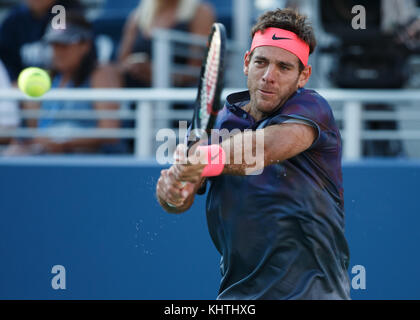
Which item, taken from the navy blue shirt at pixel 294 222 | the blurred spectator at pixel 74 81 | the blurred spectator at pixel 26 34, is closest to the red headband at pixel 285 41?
the navy blue shirt at pixel 294 222

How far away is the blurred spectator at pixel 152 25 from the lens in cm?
578

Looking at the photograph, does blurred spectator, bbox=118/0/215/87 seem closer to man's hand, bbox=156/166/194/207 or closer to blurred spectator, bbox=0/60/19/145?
blurred spectator, bbox=0/60/19/145

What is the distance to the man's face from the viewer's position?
2.65m

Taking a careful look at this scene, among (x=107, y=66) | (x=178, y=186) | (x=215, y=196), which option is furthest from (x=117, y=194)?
(x=178, y=186)

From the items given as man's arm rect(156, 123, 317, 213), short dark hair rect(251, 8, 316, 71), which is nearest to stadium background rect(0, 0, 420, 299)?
short dark hair rect(251, 8, 316, 71)

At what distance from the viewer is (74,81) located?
18.6ft

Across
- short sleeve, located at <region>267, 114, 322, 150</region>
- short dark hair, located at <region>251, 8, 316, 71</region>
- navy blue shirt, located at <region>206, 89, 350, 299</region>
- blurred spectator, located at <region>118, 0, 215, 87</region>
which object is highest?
blurred spectator, located at <region>118, 0, 215, 87</region>

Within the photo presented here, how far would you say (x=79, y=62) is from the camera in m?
5.64

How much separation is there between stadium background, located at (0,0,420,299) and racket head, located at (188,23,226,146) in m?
1.98

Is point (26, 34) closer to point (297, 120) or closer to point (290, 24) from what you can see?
point (290, 24)

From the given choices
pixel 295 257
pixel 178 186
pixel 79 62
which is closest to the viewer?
pixel 178 186


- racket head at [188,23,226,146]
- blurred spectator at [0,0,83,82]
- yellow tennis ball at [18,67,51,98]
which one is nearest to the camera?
racket head at [188,23,226,146]

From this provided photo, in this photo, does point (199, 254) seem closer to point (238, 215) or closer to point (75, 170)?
point (75, 170)

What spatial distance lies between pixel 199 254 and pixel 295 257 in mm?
1880
